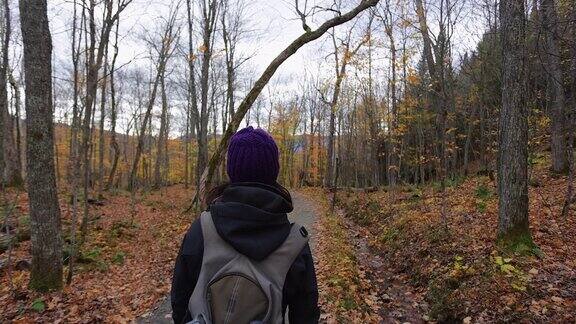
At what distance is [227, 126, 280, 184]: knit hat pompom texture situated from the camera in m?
1.87

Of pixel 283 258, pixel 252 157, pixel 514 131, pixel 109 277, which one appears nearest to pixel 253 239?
pixel 283 258

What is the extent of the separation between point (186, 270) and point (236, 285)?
0.32 m

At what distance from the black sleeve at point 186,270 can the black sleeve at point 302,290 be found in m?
0.45

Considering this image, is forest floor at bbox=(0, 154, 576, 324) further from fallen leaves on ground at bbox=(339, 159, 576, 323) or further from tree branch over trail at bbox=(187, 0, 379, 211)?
tree branch over trail at bbox=(187, 0, 379, 211)

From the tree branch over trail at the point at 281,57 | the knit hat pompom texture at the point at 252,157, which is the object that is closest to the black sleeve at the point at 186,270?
the knit hat pompom texture at the point at 252,157

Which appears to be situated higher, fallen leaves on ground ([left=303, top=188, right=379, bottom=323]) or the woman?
the woman

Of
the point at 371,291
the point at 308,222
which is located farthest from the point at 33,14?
the point at 308,222

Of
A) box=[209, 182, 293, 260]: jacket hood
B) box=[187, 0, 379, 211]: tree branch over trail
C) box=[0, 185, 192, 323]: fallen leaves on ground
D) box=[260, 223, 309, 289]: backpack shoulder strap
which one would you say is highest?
box=[187, 0, 379, 211]: tree branch over trail

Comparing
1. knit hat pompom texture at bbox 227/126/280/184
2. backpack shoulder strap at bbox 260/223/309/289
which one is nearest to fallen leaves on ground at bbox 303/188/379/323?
backpack shoulder strap at bbox 260/223/309/289

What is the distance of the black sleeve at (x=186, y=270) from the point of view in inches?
72.1

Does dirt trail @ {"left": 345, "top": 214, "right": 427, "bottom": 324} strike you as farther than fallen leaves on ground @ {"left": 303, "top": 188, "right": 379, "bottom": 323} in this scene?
Yes

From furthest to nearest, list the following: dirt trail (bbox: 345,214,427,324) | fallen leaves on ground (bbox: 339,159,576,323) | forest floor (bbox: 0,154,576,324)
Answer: dirt trail (bbox: 345,214,427,324), forest floor (bbox: 0,154,576,324), fallen leaves on ground (bbox: 339,159,576,323)

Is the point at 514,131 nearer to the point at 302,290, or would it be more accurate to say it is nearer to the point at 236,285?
the point at 302,290

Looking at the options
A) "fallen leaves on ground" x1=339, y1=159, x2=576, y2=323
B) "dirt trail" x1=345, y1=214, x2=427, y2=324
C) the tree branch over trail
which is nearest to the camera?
"fallen leaves on ground" x1=339, y1=159, x2=576, y2=323
